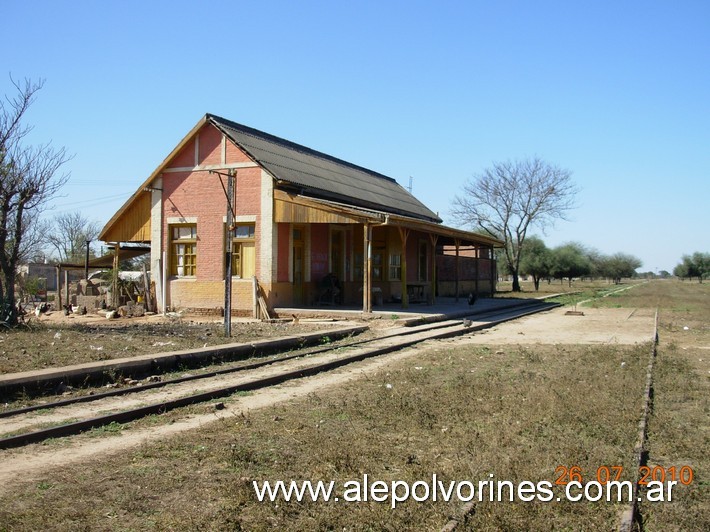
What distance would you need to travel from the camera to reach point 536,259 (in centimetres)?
7156

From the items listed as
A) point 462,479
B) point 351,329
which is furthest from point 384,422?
point 351,329

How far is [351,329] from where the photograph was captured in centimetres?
1608

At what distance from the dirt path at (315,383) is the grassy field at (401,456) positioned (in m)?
0.31

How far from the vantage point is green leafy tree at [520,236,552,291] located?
234ft

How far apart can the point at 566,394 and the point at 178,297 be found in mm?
16647

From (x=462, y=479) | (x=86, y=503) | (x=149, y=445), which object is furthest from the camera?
(x=149, y=445)

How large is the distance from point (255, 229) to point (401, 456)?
15.8m

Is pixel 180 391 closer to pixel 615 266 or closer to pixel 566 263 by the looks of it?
pixel 566 263

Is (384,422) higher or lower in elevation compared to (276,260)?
lower

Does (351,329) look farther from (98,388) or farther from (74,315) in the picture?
(74,315)

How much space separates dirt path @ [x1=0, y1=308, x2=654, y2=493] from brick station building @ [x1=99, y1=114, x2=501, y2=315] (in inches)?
190

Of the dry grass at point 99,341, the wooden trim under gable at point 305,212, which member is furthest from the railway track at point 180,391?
the wooden trim under gable at point 305,212

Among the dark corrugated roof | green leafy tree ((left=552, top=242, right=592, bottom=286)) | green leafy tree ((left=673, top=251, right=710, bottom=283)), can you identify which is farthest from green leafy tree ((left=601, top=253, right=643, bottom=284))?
the dark corrugated roof

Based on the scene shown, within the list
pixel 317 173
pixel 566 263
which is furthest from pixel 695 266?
pixel 317 173
